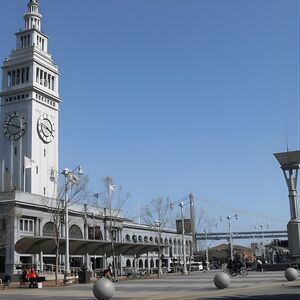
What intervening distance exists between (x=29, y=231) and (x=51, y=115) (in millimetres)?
34642

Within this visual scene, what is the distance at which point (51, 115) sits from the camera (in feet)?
362

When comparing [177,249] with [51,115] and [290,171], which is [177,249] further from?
[290,171]

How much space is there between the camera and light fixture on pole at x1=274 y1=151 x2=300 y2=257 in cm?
5184

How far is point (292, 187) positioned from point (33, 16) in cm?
8333

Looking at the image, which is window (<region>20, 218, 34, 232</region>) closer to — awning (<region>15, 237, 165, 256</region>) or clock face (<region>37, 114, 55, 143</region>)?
awning (<region>15, 237, 165, 256</region>)

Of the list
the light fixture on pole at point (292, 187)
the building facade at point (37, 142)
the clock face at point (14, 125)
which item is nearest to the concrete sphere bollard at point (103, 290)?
the light fixture on pole at point (292, 187)

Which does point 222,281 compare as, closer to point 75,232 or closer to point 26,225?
point 26,225

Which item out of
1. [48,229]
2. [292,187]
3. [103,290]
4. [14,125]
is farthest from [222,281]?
[14,125]

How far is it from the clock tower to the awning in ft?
102

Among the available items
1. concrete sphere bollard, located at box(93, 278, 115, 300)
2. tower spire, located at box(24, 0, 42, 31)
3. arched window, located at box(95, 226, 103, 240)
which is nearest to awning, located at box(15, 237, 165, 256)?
arched window, located at box(95, 226, 103, 240)

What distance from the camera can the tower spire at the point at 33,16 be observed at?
117438mm

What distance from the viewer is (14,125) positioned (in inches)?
4134

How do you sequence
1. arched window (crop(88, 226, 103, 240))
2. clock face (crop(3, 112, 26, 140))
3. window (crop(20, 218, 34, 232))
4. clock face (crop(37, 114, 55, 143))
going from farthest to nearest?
clock face (crop(37, 114, 55, 143)), clock face (crop(3, 112, 26, 140)), arched window (crop(88, 226, 103, 240)), window (crop(20, 218, 34, 232))

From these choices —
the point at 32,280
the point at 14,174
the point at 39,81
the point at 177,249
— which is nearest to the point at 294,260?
the point at 32,280
